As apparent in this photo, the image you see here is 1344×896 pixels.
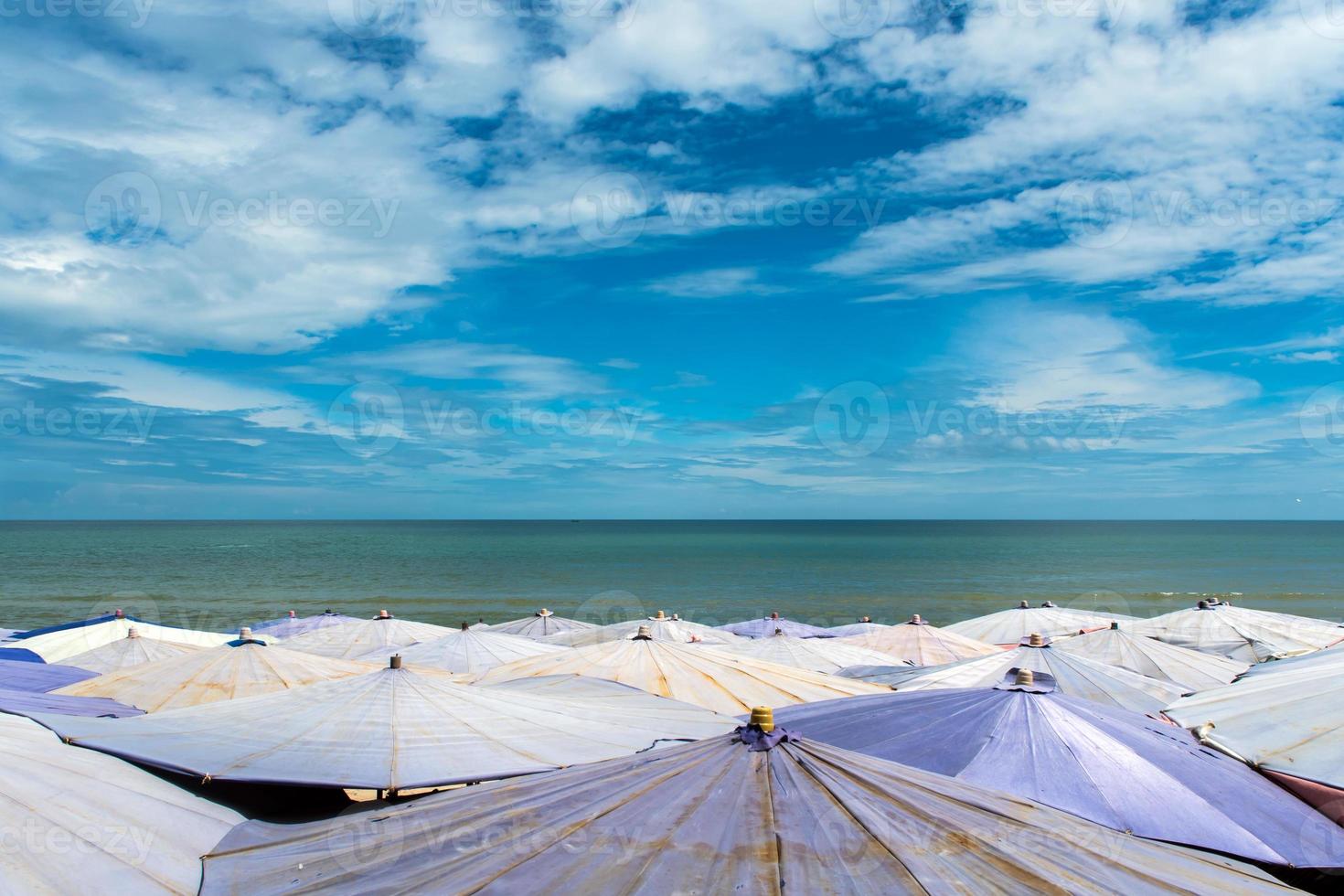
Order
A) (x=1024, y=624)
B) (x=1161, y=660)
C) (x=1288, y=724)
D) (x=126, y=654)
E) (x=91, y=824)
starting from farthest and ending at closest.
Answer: (x=1024, y=624)
(x=126, y=654)
(x=1161, y=660)
(x=1288, y=724)
(x=91, y=824)

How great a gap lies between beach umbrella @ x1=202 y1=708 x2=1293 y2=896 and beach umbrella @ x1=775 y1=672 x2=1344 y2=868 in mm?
1341

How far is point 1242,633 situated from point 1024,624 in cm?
438

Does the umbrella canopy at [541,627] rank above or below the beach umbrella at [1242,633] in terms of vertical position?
below

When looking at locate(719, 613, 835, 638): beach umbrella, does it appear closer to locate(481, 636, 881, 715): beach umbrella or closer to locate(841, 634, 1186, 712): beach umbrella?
locate(841, 634, 1186, 712): beach umbrella

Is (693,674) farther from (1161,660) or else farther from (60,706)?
(1161,660)

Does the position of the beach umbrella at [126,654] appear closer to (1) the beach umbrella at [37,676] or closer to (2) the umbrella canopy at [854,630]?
(1) the beach umbrella at [37,676]

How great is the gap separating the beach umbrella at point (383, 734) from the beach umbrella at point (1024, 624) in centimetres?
1375

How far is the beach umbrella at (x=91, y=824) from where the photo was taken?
3.82m

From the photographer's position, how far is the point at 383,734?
5570mm

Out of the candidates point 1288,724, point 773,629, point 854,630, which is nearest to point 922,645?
point 773,629

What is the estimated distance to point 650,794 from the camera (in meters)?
3.70

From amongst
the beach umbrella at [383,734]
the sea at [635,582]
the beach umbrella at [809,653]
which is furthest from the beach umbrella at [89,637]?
the sea at [635,582]

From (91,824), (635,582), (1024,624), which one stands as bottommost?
(91,824)

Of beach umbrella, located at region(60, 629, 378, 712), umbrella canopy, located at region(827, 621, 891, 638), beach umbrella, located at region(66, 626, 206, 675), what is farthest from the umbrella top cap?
umbrella canopy, located at region(827, 621, 891, 638)
